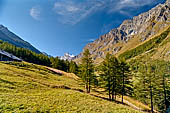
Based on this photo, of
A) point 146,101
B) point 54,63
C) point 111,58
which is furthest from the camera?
point 54,63

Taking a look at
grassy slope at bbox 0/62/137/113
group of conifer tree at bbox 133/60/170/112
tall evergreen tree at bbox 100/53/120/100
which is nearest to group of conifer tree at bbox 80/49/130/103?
tall evergreen tree at bbox 100/53/120/100

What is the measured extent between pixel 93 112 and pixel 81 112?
1.68 meters

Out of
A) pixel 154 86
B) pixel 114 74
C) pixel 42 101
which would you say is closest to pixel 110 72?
pixel 114 74

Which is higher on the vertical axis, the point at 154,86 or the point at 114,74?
the point at 114,74

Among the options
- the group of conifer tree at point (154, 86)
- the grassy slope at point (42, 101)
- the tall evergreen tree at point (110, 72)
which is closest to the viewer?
the grassy slope at point (42, 101)

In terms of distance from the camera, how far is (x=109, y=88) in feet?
95.6

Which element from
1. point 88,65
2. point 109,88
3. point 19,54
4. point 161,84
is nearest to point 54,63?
point 19,54

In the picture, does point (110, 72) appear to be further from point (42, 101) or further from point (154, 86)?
point (42, 101)

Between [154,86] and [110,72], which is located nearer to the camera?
[110,72]

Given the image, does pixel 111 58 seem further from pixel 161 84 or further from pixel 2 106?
pixel 161 84

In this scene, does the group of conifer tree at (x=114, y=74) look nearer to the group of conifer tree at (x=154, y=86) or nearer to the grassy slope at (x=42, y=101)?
the group of conifer tree at (x=154, y=86)

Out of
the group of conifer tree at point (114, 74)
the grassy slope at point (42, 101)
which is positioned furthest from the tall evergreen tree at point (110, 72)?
the grassy slope at point (42, 101)

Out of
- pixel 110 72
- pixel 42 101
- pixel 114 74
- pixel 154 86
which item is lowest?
pixel 154 86

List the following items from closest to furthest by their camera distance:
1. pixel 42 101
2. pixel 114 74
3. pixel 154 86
Answer: pixel 42 101, pixel 114 74, pixel 154 86
